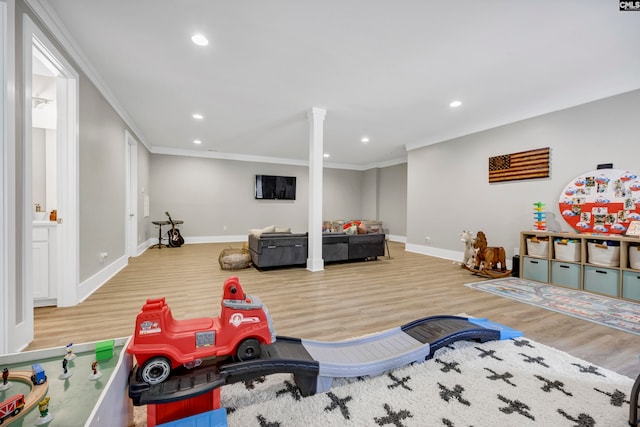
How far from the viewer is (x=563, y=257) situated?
3.74 m

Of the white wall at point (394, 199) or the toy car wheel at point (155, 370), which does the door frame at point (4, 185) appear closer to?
the toy car wheel at point (155, 370)

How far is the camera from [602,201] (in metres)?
3.59

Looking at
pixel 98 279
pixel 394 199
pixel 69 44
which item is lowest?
pixel 98 279

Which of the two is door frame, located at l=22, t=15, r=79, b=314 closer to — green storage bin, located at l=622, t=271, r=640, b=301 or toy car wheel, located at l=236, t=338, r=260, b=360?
toy car wheel, located at l=236, t=338, r=260, b=360

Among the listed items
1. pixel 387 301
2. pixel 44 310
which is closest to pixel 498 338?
pixel 387 301

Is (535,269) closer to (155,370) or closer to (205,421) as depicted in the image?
(205,421)

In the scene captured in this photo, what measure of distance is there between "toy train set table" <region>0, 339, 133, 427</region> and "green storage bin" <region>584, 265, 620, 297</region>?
5.06 m

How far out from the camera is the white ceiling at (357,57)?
7.35ft

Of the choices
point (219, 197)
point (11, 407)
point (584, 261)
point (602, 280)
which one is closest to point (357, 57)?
point (11, 407)

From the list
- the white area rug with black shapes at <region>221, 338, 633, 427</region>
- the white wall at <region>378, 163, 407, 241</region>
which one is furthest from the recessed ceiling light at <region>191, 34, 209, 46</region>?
the white wall at <region>378, 163, 407, 241</region>

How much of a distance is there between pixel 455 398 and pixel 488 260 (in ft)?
11.6

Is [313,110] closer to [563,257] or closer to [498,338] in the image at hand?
[498,338]

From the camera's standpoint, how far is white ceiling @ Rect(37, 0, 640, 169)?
88.2 inches

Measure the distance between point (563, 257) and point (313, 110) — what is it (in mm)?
4444
